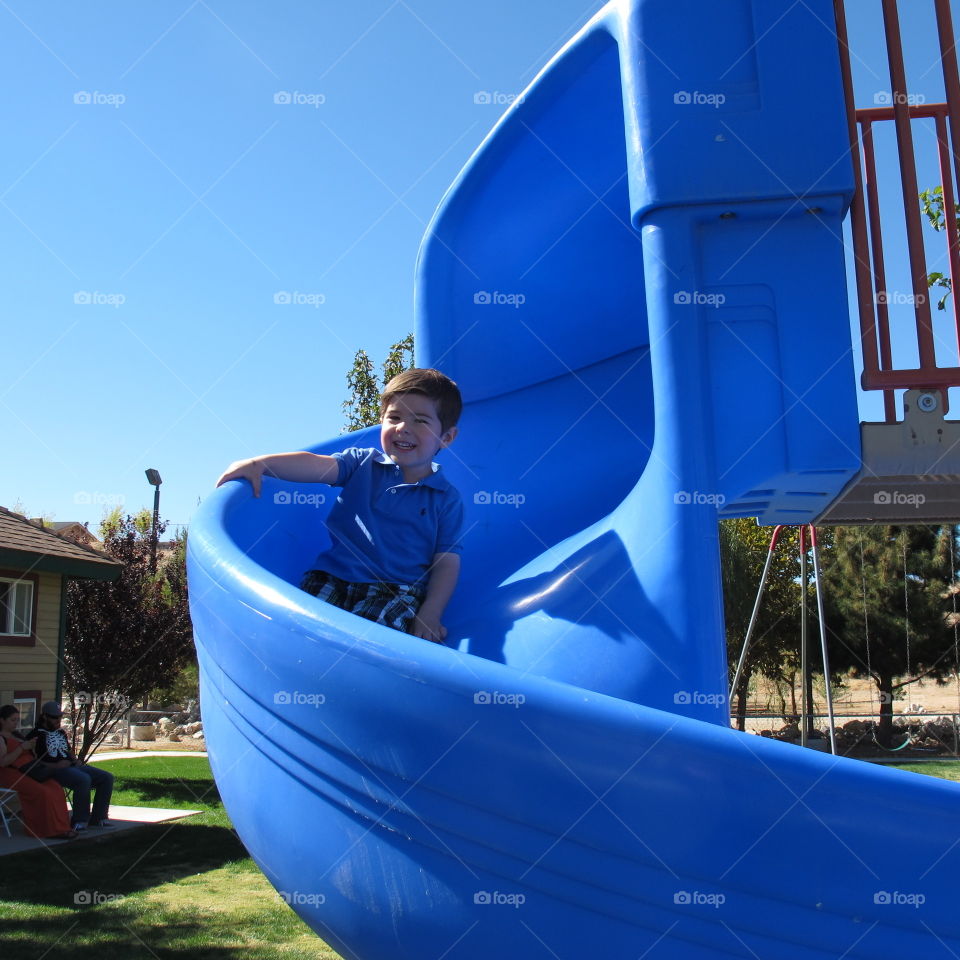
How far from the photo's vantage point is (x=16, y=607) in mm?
10438

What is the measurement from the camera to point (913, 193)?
2.66 metres

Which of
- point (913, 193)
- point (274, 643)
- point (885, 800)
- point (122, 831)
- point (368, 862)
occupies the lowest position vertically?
point (122, 831)

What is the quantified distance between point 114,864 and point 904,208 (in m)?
6.62

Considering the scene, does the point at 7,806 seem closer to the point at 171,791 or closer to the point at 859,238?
the point at 171,791

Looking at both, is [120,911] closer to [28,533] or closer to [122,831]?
[122,831]

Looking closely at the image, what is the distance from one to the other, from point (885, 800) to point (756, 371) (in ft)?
3.74

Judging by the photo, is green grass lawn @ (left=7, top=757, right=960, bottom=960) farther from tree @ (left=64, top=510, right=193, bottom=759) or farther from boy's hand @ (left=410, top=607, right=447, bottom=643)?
tree @ (left=64, top=510, right=193, bottom=759)

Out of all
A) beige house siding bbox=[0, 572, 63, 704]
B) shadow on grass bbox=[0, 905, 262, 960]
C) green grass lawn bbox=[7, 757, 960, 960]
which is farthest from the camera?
beige house siding bbox=[0, 572, 63, 704]

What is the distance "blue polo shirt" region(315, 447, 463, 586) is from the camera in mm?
2754

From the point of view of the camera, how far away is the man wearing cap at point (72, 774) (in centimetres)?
821

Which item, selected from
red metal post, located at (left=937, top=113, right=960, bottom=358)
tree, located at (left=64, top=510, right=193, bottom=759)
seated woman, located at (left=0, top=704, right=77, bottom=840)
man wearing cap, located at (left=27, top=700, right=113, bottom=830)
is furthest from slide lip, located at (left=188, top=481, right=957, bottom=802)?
tree, located at (left=64, top=510, right=193, bottom=759)

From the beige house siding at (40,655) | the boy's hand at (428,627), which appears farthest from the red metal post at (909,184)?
the beige house siding at (40,655)

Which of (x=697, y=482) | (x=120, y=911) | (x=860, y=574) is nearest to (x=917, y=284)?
(x=697, y=482)

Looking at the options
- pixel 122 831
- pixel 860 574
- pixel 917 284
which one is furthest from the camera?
pixel 860 574
